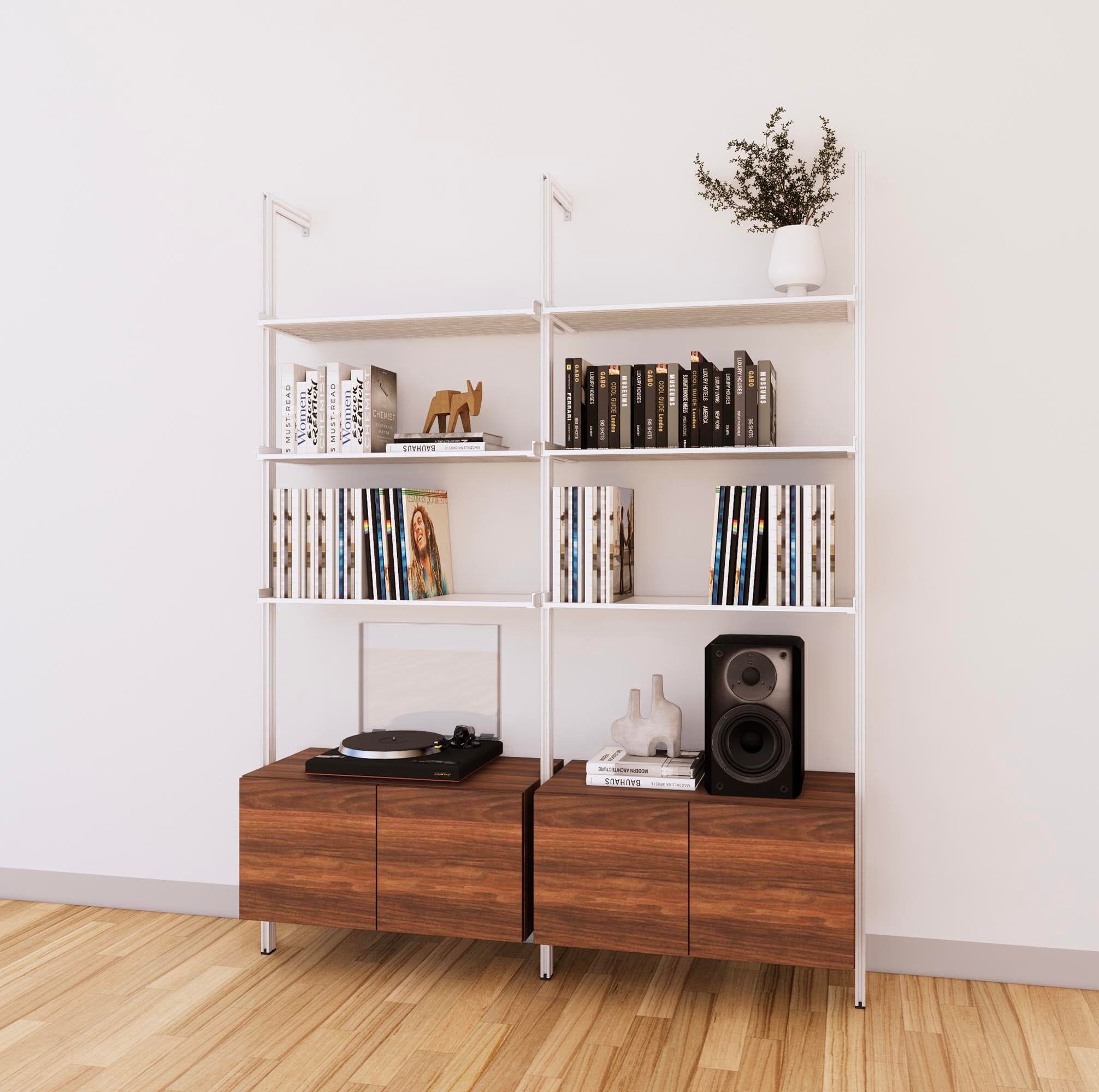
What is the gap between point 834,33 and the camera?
2.96 m

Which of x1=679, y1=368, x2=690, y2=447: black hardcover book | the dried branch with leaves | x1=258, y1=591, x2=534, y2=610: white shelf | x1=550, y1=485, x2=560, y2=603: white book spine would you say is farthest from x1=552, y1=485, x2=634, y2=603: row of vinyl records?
the dried branch with leaves

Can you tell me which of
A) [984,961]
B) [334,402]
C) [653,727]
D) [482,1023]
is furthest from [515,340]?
[984,961]

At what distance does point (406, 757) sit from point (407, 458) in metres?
0.84

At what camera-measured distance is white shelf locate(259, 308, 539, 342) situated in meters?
2.89

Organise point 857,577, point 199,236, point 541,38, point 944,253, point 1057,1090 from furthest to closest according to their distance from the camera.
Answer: point 199,236
point 541,38
point 944,253
point 857,577
point 1057,1090

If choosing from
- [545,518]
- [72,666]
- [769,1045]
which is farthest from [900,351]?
[72,666]

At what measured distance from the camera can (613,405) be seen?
282cm

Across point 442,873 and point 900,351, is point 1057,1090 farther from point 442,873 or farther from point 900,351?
point 900,351

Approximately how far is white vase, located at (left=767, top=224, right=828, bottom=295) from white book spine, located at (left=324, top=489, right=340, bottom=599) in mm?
1376

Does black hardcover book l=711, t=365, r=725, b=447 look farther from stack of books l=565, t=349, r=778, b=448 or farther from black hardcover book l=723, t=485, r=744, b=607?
black hardcover book l=723, t=485, r=744, b=607

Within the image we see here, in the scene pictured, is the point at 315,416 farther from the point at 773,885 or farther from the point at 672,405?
the point at 773,885

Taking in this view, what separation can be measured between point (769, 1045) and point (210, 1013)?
4.62 feet

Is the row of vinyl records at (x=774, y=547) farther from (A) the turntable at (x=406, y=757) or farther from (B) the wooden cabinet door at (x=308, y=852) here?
(B) the wooden cabinet door at (x=308, y=852)

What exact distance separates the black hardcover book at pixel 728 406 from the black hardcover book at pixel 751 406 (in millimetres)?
41
